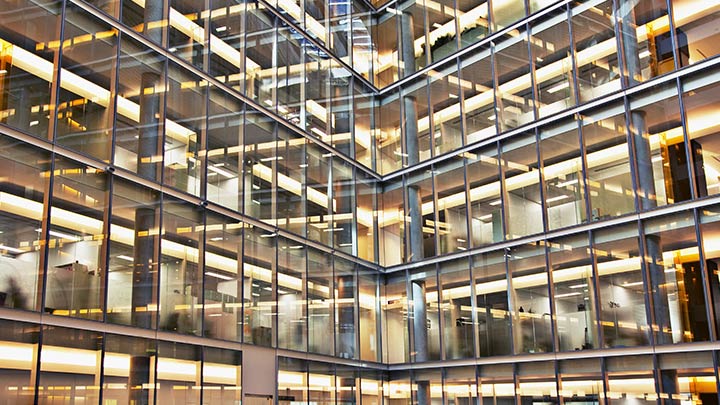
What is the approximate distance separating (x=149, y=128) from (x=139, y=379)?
6095mm

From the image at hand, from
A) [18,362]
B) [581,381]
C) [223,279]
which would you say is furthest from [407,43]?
[18,362]

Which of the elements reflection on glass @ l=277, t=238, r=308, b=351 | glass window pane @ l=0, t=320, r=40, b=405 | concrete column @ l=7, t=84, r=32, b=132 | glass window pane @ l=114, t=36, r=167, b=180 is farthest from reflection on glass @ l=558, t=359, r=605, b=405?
concrete column @ l=7, t=84, r=32, b=132

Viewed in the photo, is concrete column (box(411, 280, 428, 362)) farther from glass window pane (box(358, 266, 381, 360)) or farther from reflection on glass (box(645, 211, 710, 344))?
reflection on glass (box(645, 211, 710, 344))

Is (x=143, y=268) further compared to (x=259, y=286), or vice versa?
(x=259, y=286)

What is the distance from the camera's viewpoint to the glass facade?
16.0m

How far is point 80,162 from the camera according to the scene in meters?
16.5

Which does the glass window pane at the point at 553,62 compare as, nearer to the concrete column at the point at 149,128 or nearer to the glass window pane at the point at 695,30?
the glass window pane at the point at 695,30

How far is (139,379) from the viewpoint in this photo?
16.7 metres

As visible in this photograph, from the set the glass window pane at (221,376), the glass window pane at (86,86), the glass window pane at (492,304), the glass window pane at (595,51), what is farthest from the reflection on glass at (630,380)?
the glass window pane at (86,86)

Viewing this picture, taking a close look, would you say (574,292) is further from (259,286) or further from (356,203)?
(259,286)

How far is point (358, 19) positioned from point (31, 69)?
16.1m

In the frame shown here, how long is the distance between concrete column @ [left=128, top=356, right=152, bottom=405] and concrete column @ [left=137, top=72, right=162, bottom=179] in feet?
14.5

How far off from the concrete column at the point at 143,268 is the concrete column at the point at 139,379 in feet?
2.58

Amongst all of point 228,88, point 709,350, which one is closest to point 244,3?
point 228,88
